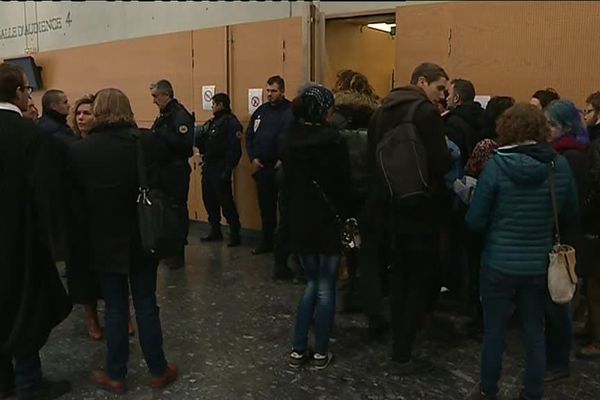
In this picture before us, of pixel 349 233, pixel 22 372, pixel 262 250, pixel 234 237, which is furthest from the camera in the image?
pixel 234 237

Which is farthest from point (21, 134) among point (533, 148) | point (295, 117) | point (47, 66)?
point (47, 66)

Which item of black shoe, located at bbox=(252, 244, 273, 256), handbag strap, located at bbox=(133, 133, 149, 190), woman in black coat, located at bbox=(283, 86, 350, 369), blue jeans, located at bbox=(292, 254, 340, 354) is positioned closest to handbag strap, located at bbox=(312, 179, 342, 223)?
woman in black coat, located at bbox=(283, 86, 350, 369)

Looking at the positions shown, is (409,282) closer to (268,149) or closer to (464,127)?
(464,127)

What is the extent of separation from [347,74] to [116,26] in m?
4.08

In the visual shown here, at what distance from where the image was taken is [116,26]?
6941 millimetres

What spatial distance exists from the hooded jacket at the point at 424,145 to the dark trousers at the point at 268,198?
7.39 ft

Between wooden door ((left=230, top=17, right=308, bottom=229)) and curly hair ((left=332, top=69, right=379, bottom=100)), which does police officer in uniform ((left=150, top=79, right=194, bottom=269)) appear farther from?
curly hair ((left=332, top=69, right=379, bottom=100))

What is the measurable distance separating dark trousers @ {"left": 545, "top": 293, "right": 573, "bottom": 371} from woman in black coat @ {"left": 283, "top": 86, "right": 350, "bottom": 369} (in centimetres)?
103

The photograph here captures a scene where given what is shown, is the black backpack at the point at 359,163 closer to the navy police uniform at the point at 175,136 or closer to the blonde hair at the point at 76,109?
the blonde hair at the point at 76,109

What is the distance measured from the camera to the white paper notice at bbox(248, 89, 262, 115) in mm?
5688

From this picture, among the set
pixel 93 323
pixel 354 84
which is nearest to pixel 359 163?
pixel 354 84

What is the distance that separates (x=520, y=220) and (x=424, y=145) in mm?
601

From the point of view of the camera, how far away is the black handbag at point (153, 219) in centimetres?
254

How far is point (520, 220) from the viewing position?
7.80 feet
